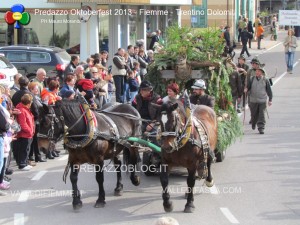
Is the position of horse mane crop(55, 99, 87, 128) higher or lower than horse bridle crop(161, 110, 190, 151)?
higher

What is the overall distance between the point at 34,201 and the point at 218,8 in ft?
133

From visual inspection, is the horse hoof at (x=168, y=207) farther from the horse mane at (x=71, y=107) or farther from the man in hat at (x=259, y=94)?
the man in hat at (x=259, y=94)

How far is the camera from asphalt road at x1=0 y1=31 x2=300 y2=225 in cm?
1070

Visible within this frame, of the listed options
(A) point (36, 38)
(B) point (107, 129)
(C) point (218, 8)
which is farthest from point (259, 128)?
(C) point (218, 8)

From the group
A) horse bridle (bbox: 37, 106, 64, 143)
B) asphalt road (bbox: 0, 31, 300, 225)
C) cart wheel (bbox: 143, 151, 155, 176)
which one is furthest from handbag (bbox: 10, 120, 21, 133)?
horse bridle (bbox: 37, 106, 64, 143)

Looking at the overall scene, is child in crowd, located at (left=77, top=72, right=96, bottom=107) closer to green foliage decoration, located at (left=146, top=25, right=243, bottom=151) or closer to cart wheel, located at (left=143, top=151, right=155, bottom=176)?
green foliage decoration, located at (left=146, top=25, right=243, bottom=151)

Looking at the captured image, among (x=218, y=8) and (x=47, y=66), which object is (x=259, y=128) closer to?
(x=47, y=66)

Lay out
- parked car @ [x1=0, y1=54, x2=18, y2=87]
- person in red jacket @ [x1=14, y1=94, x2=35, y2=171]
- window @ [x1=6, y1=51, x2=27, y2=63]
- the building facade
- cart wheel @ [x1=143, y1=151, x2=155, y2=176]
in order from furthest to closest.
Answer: the building facade, window @ [x1=6, y1=51, x2=27, y2=63], parked car @ [x1=0, y1=54, x2=18, y2=87], person in red jacket @ [x1=14, y1=94, x2=35, y2=171], cart wheel @ [x1=143, y1=151, x2=155, y2=176]

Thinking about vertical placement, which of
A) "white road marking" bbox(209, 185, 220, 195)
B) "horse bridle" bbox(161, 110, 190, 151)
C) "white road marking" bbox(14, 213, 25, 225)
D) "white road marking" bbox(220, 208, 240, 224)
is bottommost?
"white road marking" bbox(209, 185, 220, 195)

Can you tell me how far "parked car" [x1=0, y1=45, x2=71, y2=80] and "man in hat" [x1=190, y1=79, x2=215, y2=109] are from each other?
12064 millimetres

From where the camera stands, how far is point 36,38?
33.9m

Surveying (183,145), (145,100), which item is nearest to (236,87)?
(145,100)

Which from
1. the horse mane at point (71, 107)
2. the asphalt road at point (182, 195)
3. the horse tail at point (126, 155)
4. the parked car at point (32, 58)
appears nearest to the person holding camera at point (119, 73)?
the parked car at point (32, 58)

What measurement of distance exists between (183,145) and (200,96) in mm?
2711
